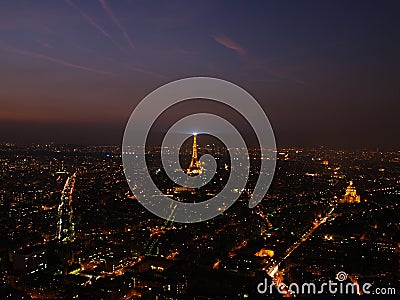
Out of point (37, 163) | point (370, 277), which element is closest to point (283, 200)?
point (370, 277)

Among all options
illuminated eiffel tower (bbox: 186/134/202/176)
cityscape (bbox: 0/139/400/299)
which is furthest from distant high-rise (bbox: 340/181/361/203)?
illuminated eiffel tower (bbox: 186/134/202/176)

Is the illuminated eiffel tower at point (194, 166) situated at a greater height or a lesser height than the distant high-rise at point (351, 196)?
greater

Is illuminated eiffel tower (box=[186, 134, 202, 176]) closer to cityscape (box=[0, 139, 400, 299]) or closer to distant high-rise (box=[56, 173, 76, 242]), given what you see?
cityscape (box=[0, 139, 400, 299])

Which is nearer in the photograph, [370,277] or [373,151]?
[370,277]

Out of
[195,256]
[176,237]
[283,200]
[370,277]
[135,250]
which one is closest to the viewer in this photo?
[370,277]

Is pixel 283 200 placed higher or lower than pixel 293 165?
lower

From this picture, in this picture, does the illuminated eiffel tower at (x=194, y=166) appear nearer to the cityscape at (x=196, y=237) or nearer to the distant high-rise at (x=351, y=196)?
the cityscape at (x=196, y=237)

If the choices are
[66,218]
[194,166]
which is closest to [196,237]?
[66,218]

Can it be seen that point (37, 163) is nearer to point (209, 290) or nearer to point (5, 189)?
point (5, 189)

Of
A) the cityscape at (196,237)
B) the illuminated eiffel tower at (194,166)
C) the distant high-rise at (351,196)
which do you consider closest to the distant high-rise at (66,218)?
the cityscape at (196,237)
